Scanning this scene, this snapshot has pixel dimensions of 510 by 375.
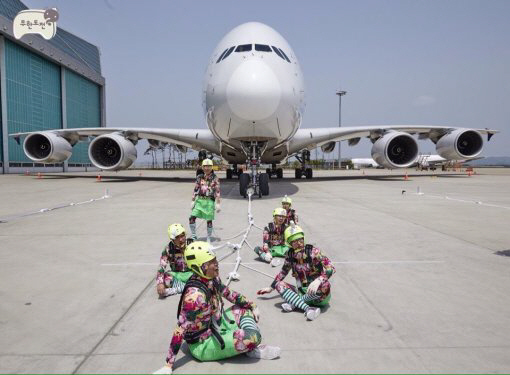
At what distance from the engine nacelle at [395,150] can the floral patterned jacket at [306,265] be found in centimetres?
1554

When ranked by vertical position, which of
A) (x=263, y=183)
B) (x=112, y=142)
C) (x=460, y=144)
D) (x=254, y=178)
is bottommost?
(x=263, y=183)

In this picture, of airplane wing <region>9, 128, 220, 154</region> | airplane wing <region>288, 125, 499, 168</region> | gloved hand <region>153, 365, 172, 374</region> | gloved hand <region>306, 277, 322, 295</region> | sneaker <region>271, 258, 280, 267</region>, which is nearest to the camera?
gloved hand <region>153, 365, 172, 374</region>

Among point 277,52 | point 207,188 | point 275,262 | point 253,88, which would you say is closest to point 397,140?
point 277,52

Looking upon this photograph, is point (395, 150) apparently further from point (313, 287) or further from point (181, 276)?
point (313, 287)

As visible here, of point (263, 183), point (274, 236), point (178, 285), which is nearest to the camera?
point (178, 285)

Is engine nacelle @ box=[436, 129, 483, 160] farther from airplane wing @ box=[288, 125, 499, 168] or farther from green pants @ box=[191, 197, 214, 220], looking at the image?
green pants @ box=[191, 197, 214, 220]

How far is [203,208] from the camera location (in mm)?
5480

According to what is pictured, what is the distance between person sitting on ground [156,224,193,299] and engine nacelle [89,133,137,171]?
14989 mm

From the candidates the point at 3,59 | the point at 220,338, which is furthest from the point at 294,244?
the point at 3,59

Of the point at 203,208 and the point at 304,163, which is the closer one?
the point at 203,208

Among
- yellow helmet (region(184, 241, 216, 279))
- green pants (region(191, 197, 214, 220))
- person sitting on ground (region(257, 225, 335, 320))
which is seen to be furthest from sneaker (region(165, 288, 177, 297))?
green pants (region(191, 197, 214, 220))

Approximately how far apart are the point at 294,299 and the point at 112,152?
1843 centimetres

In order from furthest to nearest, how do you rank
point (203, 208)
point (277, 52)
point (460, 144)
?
1. point (460, 144)
2. point (277, 52)
3. point (203, 208)

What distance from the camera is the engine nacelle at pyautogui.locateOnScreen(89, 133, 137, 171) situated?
58.7 feet
